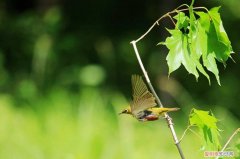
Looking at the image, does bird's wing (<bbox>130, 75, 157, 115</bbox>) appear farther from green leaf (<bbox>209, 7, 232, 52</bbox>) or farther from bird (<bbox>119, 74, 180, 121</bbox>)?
green leaf (<bbox>209, 7, 232, 52</bbox>)

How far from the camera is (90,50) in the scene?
8.71 metres

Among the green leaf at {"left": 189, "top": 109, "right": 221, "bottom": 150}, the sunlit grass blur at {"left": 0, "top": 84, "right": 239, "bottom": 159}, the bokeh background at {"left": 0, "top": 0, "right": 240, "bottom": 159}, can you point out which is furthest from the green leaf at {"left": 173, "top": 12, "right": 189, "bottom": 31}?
the sunlit grass blur at {"left": 0, "top": 84, "right": 239, "bottom": 159}

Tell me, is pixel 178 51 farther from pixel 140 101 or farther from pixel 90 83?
pixel 90 83

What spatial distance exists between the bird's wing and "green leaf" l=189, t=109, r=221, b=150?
18 cm

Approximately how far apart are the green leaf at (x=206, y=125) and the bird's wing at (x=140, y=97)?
18 centimetres

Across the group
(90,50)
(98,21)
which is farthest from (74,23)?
(90,50)

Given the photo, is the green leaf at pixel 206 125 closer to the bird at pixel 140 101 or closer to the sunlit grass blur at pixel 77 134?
the bird at pixel 140 101

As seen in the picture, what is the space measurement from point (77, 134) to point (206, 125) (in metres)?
2.62

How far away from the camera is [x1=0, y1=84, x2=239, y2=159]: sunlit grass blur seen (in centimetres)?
347

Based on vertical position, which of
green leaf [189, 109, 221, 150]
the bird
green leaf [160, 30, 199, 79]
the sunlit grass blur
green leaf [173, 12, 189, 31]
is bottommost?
green leaf [189, 109, 221, 150]

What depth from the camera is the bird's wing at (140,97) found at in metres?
1.12

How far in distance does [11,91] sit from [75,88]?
2.59ft

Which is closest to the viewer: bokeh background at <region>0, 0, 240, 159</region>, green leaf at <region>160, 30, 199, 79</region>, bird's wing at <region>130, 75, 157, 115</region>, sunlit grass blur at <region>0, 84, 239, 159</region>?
bird's wing at <region>130, 75, 157, 115</region>

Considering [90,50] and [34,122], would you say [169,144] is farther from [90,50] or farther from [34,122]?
[90,50]
